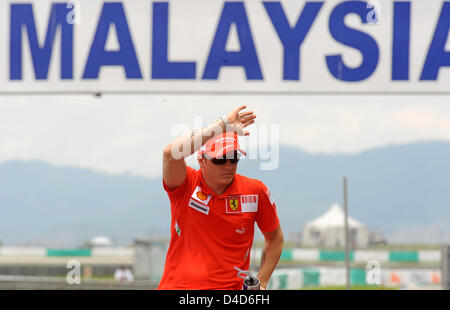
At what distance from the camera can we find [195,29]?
6.02 m

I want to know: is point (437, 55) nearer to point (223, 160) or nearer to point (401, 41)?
point (401, 41)

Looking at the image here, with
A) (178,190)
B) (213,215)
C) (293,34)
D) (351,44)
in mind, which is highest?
(293,34)

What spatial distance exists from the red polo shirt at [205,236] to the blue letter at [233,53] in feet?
8.63

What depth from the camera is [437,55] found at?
19.0 ft

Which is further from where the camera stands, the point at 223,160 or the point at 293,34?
the point at 293,34

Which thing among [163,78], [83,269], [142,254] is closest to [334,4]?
[163,78]

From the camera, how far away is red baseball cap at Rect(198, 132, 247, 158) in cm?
321

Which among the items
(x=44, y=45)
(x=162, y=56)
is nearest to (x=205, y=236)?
(x=162, y=56)

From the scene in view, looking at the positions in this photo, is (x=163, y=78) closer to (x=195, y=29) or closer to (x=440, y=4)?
(x=195, y=29)

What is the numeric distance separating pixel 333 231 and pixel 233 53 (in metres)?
19.9

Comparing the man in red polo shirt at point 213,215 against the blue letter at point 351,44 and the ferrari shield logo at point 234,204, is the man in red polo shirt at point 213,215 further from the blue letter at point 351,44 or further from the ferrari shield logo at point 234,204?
the blue letter at point 351,44

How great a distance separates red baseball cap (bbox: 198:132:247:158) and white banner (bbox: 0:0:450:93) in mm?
2641

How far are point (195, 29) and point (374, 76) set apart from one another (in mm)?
1658
